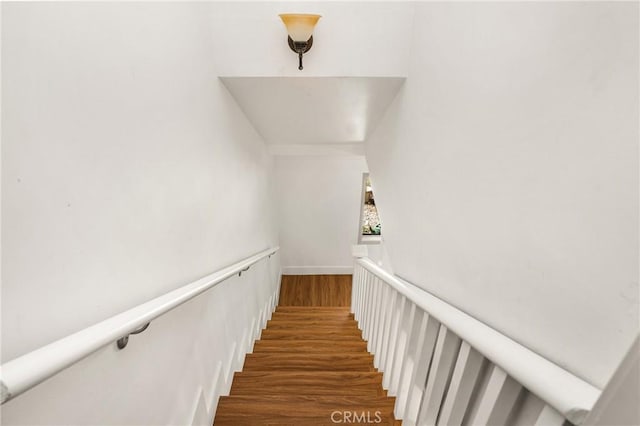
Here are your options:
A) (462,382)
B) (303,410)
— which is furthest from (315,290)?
(462,382)

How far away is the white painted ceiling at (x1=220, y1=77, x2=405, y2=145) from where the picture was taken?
4.90ft

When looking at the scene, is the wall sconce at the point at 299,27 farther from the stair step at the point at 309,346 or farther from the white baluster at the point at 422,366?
the stair step at the point at 309,346

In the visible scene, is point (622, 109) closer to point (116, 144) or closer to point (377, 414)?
point (116, 144)

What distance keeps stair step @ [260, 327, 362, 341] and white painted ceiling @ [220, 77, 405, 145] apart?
185 cm

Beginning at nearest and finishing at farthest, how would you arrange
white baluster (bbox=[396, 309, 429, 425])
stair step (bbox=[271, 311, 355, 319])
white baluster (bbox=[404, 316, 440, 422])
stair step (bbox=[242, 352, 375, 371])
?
white baluster (bbox=[404, 316, 440, 422]), white baluster (bbox=[396, 309, 429, 425]), stair step (bbox=[242, 352, 375, 371]), stair step (bbox=[271, 311, 355, 319])

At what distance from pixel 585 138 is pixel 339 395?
4.83ft

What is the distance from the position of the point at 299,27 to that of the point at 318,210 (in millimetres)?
3471

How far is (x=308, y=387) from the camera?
1.47 metres

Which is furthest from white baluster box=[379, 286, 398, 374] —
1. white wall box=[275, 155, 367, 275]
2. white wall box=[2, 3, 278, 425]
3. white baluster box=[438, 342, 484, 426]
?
white wall box=[275, 155, 367, 275]

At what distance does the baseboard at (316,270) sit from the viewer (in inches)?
192

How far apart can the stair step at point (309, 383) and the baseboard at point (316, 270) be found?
10.6ft

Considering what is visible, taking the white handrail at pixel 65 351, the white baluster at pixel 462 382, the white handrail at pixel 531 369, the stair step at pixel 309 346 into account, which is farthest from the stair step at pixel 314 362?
the white handrail at pixel 65 351

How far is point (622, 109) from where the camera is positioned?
0.41 meters

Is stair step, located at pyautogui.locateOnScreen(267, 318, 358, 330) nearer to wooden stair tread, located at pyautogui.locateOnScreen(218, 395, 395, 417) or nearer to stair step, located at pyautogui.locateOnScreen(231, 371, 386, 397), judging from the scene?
stair step, located at pyautogui.locateOnScreen(231, 371, 386, 397)
